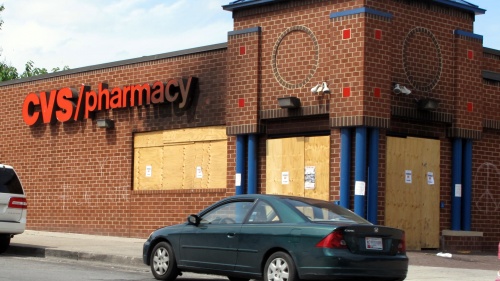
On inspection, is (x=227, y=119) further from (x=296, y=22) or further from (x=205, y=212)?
(x=205, y=212)

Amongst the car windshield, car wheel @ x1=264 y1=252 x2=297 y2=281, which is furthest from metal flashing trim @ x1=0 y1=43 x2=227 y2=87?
car wheel @ x1=264 y1=252 x2=297 y2=281

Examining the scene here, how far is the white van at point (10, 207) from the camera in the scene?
19156 millimetres

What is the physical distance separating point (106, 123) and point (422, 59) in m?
8.99

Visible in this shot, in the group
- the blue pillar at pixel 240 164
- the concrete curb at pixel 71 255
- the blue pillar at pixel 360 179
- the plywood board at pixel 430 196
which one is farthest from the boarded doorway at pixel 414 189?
the concrete curb at pixel 71 255

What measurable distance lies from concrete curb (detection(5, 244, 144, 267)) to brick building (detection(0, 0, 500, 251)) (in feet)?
16.1

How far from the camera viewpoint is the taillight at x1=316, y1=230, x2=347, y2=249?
41.3 feet

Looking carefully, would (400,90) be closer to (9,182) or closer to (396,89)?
(396,89)

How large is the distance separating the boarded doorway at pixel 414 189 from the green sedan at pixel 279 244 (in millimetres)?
7110

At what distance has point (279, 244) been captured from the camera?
42.9ft

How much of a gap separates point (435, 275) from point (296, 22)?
25.5ft

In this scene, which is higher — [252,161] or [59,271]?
[252,161]

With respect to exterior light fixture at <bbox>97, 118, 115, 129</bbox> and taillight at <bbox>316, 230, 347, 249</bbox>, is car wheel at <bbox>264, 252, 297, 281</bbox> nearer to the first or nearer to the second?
taillight at <bbox>316, 230, 347, 249</bbox>

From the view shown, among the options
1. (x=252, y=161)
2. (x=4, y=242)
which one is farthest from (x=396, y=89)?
(x=4, y=242)

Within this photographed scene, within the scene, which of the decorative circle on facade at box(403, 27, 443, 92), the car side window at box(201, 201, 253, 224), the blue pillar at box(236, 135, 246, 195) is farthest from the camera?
the blue pillar at box(236, 135, 246, 195)
